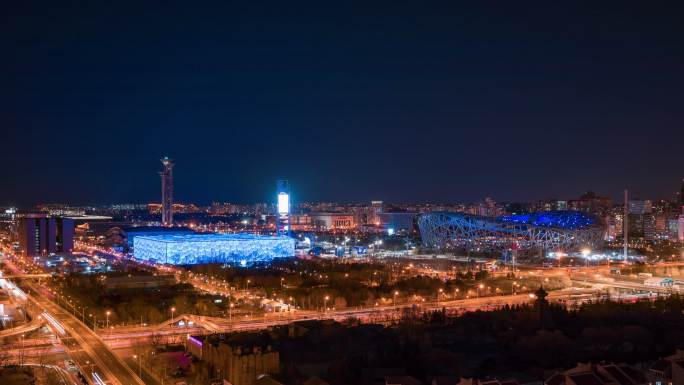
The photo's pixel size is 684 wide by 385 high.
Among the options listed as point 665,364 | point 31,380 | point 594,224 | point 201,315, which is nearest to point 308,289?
point 201,315

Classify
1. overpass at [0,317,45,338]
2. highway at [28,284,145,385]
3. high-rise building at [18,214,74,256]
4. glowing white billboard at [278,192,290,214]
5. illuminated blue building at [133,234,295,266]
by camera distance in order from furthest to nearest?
glowing white billboard at [278,192,290,214] → high-rise building at [18,214,74,256] → illuminated blue building at [133,234,295,266] → overpass at [0,317,45,338] → highway at [28,284,145,385]

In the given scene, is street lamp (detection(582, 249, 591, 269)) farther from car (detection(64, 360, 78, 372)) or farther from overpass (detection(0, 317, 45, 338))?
car (detection(64, 360, 78, 372))

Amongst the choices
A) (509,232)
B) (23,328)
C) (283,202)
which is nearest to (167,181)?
(283,202)

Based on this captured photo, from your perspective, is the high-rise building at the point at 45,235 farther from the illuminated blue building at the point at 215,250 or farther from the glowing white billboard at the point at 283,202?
the glowing white billboard at the point at 283,202

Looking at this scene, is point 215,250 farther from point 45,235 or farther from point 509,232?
point 509,232

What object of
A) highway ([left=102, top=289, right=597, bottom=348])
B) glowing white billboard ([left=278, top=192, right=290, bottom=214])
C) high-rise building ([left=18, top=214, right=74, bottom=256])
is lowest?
highway ([left=102, top=289, right=597, bottom=348])

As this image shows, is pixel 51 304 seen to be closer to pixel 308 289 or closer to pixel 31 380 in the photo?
pixel 308 289

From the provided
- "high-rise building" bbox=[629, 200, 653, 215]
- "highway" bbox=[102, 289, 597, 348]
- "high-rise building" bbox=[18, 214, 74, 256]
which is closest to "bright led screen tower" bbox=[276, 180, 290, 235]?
"high-rise building" bbox=[18, 214, 74, 256]
